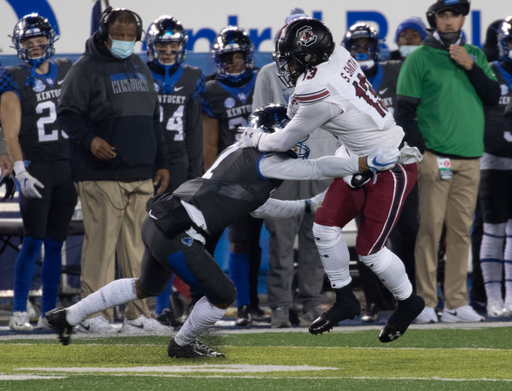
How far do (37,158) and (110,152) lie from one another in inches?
31.5

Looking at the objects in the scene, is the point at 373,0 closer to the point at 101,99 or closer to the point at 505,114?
the point at 505,114

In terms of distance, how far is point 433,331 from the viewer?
18.1ft

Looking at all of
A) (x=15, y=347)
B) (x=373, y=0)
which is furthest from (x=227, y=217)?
(x=373, y=0)

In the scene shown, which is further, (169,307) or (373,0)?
(373,0)

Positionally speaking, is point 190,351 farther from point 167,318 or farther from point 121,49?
point 121,49

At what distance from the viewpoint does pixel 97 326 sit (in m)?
5.33

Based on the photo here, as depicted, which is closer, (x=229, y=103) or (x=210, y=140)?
(x=229, y=103)

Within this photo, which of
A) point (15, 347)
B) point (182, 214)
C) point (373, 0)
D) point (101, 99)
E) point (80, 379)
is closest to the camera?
point (80, 379)

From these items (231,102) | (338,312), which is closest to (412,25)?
(231,102)

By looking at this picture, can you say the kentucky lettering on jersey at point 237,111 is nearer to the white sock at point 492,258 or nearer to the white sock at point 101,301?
the white sock at point 492,258

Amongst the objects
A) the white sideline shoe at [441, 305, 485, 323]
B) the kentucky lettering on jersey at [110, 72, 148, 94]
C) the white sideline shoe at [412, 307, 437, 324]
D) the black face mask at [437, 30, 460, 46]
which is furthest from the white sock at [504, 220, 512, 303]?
the kentucky lettering on jersey at [110, 72, 148, 94]

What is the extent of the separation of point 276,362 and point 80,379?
101 cm

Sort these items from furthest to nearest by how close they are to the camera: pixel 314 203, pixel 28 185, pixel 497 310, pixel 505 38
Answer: pixel 505 38, pixel 497 310, pixel 28 185, pixel 314 203

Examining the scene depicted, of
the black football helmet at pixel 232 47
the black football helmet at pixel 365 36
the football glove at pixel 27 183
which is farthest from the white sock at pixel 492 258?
the football glove at pixel 27 183
